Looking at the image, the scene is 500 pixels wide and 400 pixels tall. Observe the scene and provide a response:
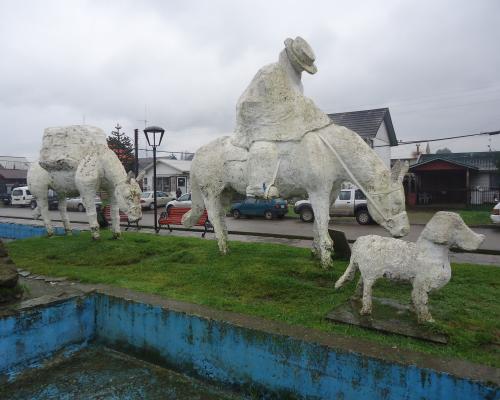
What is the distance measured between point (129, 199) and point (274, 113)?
366 centimetres

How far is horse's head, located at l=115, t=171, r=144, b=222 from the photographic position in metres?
7.80

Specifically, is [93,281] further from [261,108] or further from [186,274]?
[261,108]

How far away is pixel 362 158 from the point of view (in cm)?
515

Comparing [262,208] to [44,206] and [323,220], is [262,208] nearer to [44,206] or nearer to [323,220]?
[44,206]

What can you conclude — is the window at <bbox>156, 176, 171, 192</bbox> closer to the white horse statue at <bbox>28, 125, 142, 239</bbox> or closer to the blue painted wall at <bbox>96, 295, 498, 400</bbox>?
the white horse statue at <bbox>28, 125, 142, 239</bbox>

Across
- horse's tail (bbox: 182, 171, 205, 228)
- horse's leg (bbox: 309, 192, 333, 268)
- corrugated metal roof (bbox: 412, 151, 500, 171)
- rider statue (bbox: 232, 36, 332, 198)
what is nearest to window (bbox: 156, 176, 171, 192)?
corrugated metal roof (bbox: 412, 151, 500, 171)

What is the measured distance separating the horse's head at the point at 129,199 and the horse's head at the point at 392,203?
4.74 meters

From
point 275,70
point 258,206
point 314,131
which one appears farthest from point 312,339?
point 258,206

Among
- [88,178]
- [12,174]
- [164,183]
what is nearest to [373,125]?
[164,183]

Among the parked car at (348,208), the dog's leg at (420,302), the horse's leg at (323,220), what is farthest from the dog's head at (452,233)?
the parked car at (348,208)

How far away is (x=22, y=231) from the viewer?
39.9 feet

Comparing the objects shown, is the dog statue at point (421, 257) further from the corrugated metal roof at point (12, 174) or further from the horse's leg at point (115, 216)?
the corrugated metal roof at point (12, 174)

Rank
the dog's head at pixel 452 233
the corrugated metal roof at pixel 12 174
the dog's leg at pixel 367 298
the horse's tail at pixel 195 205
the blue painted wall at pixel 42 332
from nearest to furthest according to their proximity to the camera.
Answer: the dog's head at pixel 452 233 → the dog's leg at pixel 367 298 → the blue painted wall at pixel 42 332 → the horse's tail at pixel 195 205 → the corrugated metal roof at pixel 12 174

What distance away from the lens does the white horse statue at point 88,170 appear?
7.98 m
